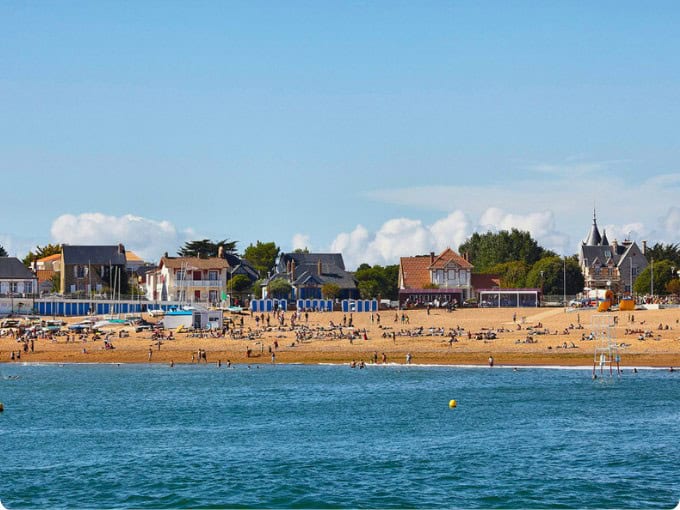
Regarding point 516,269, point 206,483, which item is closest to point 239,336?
point 206,483

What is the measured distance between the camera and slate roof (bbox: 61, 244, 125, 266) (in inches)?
5290

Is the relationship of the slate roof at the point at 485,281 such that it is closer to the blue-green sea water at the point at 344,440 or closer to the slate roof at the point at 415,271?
the slate roof at the point at 415,271

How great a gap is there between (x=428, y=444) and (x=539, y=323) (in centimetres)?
5094

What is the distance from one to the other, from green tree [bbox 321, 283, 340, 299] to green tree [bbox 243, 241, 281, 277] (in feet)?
138

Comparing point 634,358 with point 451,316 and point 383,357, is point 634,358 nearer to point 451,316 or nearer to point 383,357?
point 383,357

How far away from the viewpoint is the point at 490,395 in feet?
211

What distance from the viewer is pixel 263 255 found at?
17275 centimetres

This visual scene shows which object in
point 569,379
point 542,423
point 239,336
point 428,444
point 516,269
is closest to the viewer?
point 428,444

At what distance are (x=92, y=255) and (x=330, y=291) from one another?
1256 inches

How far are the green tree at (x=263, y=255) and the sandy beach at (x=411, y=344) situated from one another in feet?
230

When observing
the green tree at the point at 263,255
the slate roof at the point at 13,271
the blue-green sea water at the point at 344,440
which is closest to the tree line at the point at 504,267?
the green tree at the point at 263,255

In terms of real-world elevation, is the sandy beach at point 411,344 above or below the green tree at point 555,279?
below

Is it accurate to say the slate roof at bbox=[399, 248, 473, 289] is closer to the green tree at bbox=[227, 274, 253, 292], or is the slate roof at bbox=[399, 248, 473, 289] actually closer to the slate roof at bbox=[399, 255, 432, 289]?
the slate roof at bbox=[399, 255, 432, 289]

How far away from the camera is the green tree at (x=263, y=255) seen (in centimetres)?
17138
